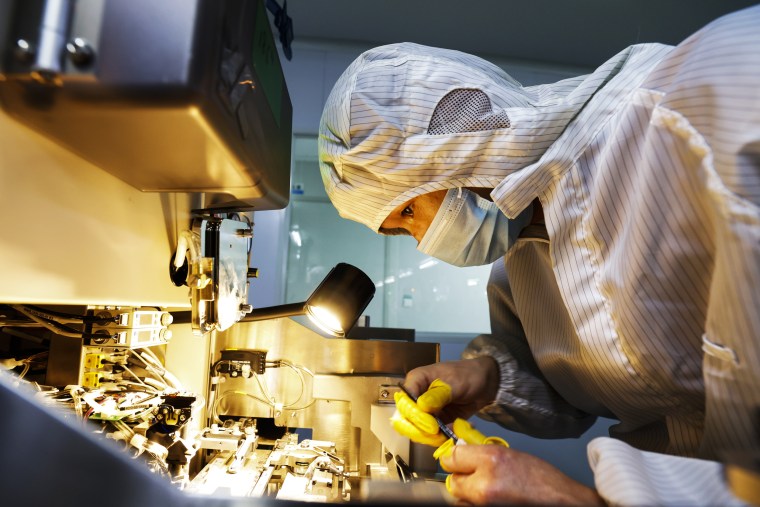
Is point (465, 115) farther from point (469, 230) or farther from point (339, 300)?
point (339, 300)

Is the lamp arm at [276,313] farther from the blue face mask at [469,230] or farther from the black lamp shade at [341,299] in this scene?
the blue face mask at [469,230]

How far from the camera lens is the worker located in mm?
435

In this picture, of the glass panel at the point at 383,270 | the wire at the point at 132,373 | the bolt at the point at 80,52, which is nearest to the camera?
the bolt at the point at 80,52

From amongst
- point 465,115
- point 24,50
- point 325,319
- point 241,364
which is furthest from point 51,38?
point 241,364

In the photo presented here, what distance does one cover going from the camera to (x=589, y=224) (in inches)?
25.8

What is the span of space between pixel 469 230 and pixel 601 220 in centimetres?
28

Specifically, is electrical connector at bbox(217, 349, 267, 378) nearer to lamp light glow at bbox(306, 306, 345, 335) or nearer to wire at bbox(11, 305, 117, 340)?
lamp light glow at bbox(306, 306, 345, 335)

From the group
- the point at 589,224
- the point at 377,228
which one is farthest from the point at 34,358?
the point at 589,224

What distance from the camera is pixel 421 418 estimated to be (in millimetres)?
779

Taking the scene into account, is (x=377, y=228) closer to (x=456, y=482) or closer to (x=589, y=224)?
(x=589, y=224)

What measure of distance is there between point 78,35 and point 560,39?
8.31 ft

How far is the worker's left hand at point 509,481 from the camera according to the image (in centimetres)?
49

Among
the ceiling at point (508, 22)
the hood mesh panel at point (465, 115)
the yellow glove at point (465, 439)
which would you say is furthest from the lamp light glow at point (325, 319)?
the ceiling at point (508, 22)

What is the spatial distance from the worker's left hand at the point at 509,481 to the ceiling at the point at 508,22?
2089 millimetres
